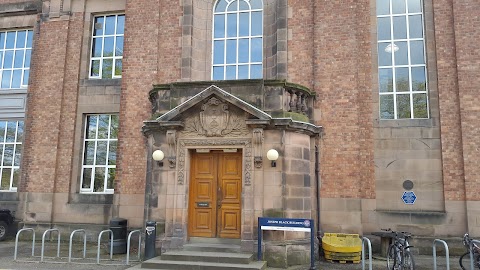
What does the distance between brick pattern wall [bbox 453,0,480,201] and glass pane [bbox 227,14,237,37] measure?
6596 mm

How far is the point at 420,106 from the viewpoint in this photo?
12430mm

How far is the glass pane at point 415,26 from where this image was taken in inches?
502

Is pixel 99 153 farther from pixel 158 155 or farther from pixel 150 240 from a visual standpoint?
pixel 150 240

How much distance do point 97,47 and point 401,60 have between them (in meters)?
10.6

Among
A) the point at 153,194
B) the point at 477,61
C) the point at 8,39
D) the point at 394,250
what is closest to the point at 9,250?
the point at 153,194

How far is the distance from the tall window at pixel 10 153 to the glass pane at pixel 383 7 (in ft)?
43.8

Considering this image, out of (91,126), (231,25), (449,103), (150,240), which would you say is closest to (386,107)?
(449,103)

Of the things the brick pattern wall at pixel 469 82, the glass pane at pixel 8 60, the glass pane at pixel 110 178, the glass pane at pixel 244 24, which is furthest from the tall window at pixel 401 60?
the glass pane at pixel 8 60

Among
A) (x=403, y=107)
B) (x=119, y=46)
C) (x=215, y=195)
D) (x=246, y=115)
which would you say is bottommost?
(x=215, y=195)

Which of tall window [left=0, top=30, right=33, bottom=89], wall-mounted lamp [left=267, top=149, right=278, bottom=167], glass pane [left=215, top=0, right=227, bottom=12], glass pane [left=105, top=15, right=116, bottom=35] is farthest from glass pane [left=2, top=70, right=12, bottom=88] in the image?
wall-mounted lamp [left=267, top=149, right=278, bottom=167]

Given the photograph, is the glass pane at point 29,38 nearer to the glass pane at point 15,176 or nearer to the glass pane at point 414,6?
the glass pane at point 15,176

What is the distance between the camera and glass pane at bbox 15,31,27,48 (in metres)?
16.4

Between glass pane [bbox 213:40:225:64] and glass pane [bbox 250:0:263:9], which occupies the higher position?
glass pane [bbox 250:0:263:9]

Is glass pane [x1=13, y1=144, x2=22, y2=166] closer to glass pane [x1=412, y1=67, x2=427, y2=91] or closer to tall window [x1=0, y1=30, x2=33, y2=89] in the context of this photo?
tall window [x1=0, y1=30, x2=33, y2=89]
